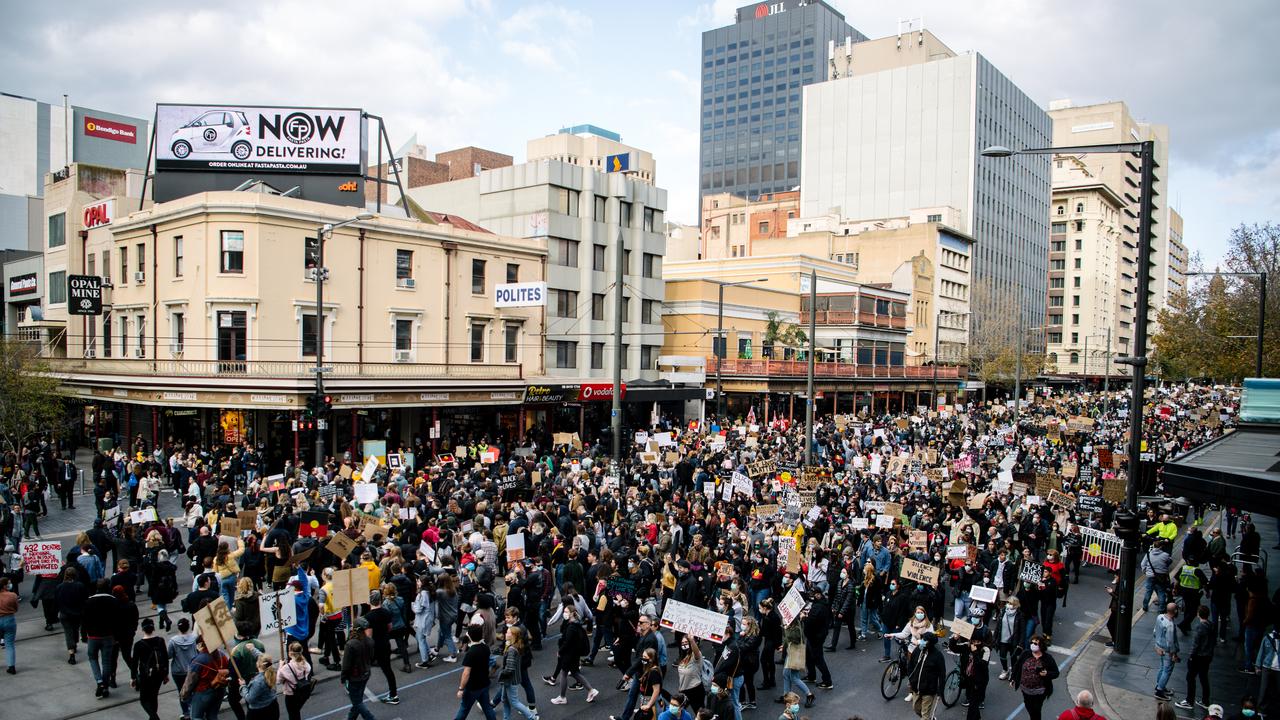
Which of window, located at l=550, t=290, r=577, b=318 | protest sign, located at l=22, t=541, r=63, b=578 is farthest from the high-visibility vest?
window, located at l=550, t=290, r=577, b=318

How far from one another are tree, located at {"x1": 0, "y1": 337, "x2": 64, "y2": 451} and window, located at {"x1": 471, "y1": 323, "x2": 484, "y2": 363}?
16642mm

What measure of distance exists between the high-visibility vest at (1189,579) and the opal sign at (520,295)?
27.0 m

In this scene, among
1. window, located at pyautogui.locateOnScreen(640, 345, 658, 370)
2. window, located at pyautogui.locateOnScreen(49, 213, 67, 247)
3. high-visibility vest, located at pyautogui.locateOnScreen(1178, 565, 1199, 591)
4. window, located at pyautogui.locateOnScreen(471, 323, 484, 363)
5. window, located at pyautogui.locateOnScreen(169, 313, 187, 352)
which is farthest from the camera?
window, located at pyautogui.locateOnScreen(640, 345, 658, 370)

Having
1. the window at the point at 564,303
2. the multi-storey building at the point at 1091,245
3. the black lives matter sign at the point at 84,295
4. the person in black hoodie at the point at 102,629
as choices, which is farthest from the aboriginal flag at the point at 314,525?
the multi-storey building at the point at 1091,245

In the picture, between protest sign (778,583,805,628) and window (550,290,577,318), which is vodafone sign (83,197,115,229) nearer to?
window (550,290,577,318)

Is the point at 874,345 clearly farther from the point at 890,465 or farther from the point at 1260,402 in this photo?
the point at 1260,402

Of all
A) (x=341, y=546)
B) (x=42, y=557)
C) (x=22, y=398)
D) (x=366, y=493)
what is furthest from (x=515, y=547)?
(x=22, y=398)

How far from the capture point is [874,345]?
68.9 metres

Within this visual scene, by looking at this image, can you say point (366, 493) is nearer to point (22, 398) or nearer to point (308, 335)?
point (308, 335)

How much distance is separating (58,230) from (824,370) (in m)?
47.2

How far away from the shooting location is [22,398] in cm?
3058

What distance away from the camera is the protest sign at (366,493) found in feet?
67.7

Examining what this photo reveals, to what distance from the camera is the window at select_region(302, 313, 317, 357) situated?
3444 centimetres

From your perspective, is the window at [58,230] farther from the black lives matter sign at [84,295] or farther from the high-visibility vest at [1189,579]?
the high-visibility vest at [1189,579]
